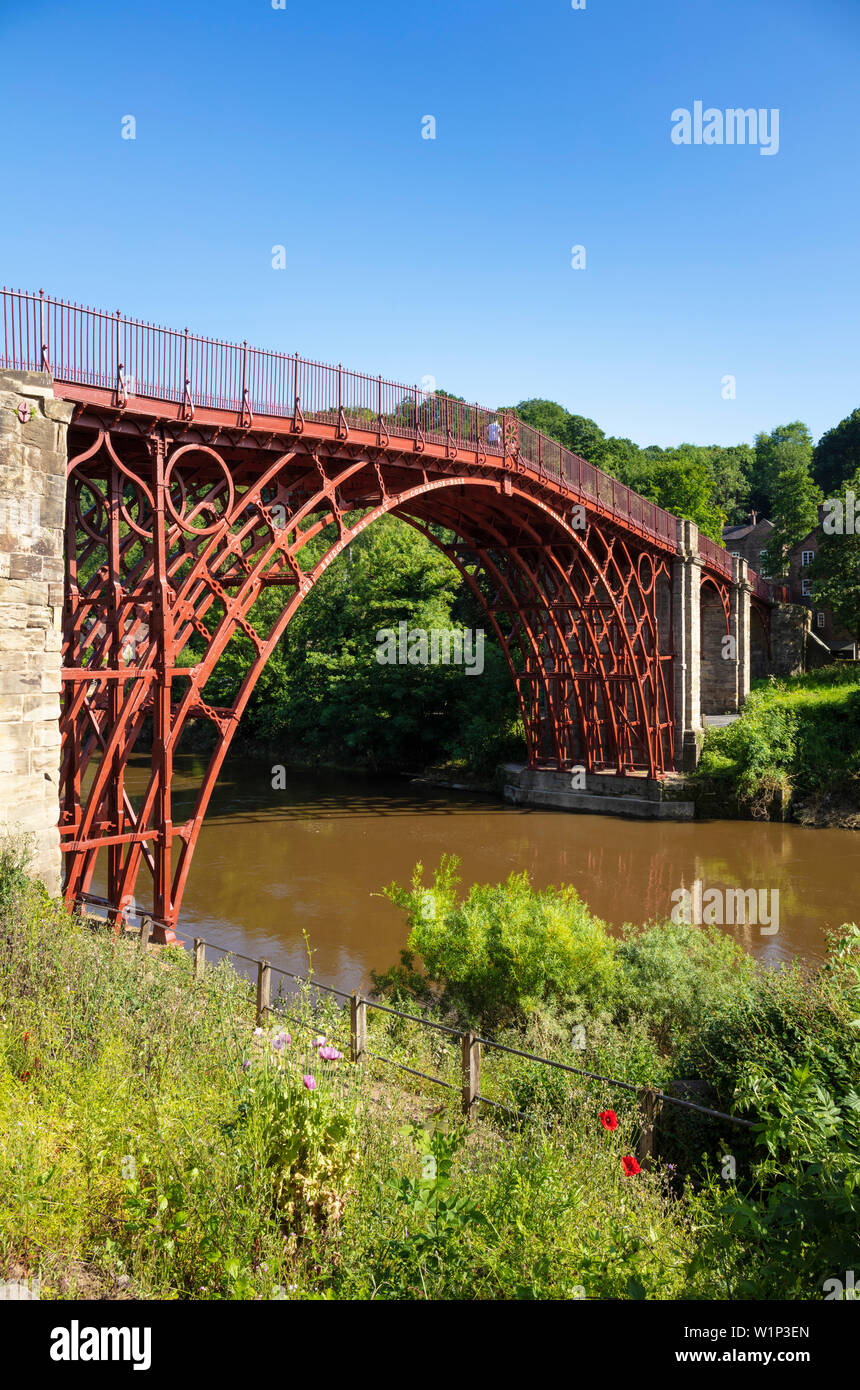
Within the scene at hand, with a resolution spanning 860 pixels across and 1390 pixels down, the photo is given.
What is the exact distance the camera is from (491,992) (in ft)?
32.5

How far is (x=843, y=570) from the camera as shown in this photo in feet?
104

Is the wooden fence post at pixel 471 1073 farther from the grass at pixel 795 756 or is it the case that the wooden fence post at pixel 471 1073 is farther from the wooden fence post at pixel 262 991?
the grass at pixel 795 756

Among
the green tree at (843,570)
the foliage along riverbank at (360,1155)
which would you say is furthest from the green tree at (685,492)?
the foliage along riverbank at (360,1155)

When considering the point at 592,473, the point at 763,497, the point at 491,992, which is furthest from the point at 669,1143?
the point at 763,497

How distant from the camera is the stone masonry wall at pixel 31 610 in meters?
8.91

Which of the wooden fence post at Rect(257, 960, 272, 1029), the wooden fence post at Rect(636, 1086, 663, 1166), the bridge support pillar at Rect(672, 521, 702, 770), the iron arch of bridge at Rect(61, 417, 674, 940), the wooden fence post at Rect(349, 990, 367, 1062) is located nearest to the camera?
the wooden fence post at Rect(636, 1086, 663, 1166)

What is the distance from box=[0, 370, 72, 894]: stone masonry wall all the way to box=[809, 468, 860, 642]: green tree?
28072 mm

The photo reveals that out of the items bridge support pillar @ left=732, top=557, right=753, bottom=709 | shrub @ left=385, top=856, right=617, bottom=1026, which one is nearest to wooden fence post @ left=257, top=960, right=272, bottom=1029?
shrub @ left=385, top=856, right=617, bottom=1026

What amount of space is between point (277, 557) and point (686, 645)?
19.6m

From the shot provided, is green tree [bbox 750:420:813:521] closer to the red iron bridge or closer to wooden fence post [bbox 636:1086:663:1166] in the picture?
the red iron bridge

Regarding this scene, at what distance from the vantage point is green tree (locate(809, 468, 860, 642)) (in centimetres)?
3141

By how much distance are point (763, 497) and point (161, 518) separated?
68.7m
